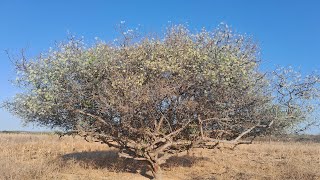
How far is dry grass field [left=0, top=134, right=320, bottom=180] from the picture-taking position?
2111 centimetres

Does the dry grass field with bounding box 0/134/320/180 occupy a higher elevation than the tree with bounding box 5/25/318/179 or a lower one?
lower

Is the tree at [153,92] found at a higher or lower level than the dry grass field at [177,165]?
higher

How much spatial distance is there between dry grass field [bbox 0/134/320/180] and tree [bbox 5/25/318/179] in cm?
222

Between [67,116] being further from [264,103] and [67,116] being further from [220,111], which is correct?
[264,103]

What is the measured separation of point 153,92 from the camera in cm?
1838

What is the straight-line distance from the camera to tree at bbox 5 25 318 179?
1870 cm

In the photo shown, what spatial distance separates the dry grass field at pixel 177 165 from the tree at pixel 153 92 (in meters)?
2.22

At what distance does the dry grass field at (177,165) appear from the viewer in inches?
831

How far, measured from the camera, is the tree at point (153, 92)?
1870 cm

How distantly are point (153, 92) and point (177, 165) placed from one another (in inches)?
366

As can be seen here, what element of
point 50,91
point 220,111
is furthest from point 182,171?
point 50,91

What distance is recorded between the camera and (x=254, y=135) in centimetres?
2328

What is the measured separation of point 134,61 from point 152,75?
3.40 feet

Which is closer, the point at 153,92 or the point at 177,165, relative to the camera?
the point at 153,92
